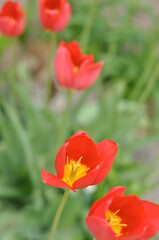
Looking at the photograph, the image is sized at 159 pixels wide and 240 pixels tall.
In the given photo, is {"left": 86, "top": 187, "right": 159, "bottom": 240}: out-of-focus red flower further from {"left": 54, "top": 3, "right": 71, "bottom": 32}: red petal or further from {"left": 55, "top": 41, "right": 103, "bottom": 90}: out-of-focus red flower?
{"left": 54, "top": 3, "right": 71, "bottom": 32}: red petal

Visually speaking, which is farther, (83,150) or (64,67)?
(64,67)

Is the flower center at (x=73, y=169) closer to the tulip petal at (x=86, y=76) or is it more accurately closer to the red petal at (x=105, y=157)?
the red petal at (x=105, y=157)

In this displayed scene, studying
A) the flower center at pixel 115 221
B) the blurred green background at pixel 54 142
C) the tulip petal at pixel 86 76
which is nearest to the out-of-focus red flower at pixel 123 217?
the flower center at pixel 115 221

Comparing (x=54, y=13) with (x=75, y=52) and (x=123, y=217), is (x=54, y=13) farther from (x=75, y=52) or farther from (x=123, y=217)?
(x=123, y=217)

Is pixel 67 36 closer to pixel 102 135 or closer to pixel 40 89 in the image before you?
pixel 40 89

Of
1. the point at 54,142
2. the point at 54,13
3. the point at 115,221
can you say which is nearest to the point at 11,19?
the point at 54,13

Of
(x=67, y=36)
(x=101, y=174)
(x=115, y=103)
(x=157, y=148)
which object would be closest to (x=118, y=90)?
(x=115, y=103)

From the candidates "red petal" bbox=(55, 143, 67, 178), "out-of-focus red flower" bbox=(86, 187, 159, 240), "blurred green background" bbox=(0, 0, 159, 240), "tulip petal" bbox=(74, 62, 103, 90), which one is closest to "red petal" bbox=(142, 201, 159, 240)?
"out-of-focus red flower" bbox=(86, 187, 159, 240)
